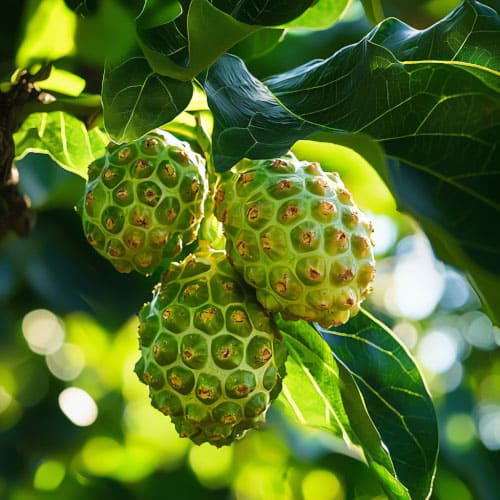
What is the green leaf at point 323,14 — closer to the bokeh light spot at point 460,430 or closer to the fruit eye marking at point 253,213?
the fruit eye marking at point 253,213

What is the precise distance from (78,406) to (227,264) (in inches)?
76.6

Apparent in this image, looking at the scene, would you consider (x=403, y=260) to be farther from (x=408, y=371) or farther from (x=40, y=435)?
(x=408, y=371)

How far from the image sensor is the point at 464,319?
4.21 metres

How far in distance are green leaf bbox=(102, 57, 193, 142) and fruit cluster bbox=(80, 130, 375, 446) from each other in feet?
0.50

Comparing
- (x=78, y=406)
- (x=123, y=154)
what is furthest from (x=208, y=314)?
(x=78, y=406)

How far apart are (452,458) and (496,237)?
2.19m

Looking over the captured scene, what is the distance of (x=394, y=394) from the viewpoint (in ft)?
4.64

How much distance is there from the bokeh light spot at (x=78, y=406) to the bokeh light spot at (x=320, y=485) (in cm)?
76

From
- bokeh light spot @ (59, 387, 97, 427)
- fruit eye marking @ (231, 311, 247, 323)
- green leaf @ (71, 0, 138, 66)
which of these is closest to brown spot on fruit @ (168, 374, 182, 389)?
fruit eye marking @ (231, 311, 247, 323)

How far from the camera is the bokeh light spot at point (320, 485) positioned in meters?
2.89

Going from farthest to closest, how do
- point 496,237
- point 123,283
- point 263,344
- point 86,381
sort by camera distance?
point 86,381 → point 123,283 → point 263,344 → point 496,237

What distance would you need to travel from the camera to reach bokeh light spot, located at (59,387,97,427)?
9.94 ft

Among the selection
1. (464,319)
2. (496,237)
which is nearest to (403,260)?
(464,319)

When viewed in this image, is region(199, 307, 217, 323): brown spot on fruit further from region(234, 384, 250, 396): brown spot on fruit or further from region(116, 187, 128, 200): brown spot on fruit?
region(116, 187, 128, 200): brown spot on fruit
